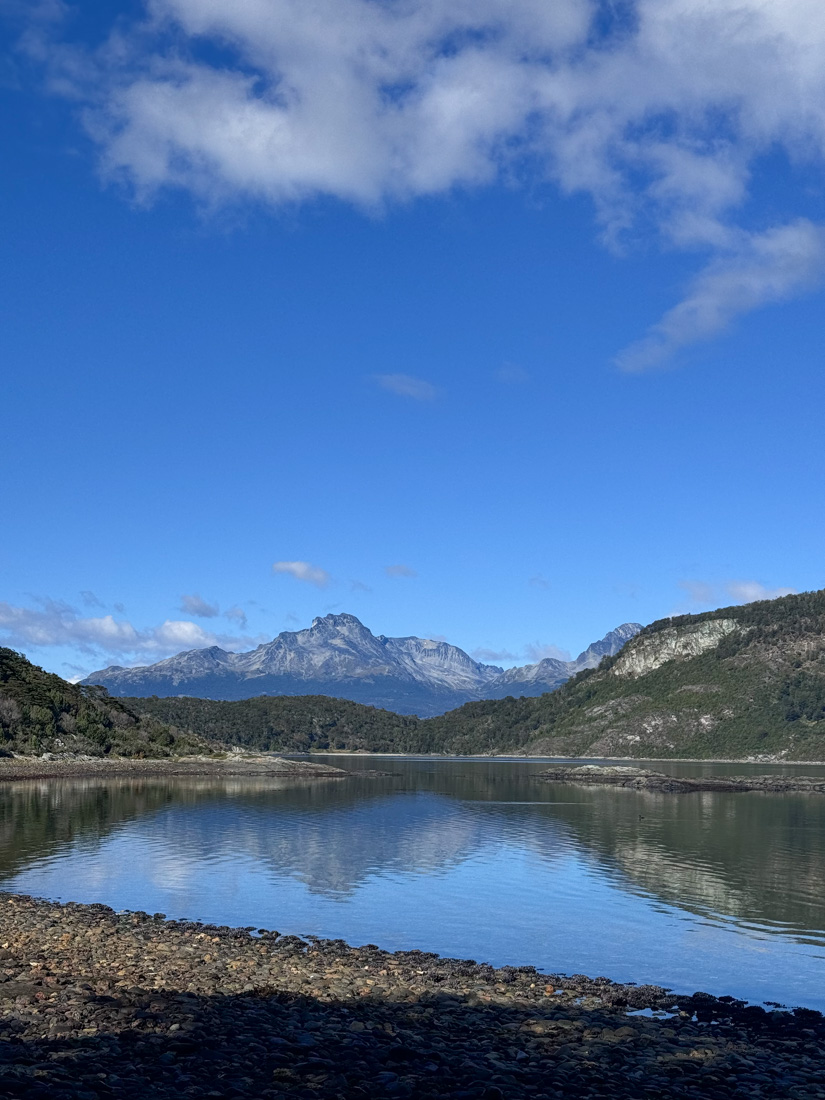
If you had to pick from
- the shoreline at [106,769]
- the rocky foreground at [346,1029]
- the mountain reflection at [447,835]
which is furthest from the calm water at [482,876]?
the shoreline at [106,769]

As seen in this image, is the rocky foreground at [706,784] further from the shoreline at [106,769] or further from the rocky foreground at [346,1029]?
the rocky foreground at [346,1029]

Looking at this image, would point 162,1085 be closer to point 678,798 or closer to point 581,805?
point 581,805

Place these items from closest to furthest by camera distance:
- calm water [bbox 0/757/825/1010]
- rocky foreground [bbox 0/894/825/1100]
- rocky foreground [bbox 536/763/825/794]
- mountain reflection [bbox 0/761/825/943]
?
rocky foreground [bbox 0/894/825/1100] < calm water [bbox 0/757/825/1010] < mountain reflection [bbox 0/761/825/943] < rocky foreground [bbox 536/763/825/794]

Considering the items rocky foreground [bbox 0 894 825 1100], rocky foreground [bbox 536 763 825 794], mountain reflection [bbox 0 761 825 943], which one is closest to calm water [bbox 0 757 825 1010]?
mountain reflection [bbox 0 761 825 943]

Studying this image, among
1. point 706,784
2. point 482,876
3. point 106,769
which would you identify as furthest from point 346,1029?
point 706,784

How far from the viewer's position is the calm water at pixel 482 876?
4484 cm

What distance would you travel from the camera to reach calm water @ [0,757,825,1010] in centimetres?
4484

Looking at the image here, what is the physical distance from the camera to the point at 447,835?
3637 inches

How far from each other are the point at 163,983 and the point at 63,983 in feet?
10.6

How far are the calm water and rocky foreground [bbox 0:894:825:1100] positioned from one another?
636 centimetres

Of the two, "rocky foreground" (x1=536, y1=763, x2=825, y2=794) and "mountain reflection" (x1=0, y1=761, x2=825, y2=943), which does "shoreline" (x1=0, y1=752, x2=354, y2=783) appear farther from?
"rocky foreground" (x1=536, y1=763, x2=825, y2=794)

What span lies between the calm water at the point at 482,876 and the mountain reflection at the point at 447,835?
0.94ft

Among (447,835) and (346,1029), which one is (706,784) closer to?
(447,835)

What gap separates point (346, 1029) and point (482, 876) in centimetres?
4000
